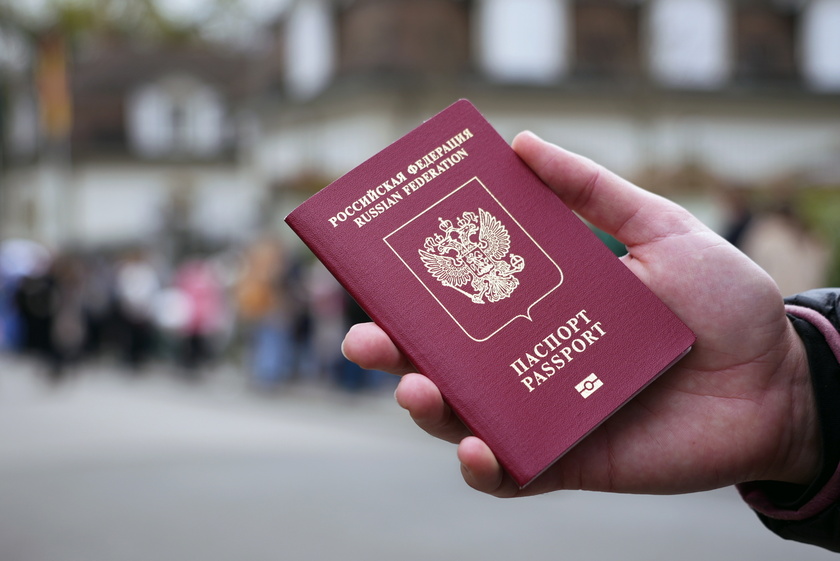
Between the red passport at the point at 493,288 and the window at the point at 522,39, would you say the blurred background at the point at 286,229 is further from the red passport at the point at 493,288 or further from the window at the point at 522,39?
the red passport at the point at 493,288

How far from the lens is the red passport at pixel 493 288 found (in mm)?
2062

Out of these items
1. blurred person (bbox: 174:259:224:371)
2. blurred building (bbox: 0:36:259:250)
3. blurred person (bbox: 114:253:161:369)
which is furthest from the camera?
blurred building (bbox: 0:36:259:250)

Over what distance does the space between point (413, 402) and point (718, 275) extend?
853 mm

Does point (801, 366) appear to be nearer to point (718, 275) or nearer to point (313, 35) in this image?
point (718, 275)

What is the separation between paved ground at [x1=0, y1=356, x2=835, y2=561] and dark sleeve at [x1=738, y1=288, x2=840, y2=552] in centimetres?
298

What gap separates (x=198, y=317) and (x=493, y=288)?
477 inches

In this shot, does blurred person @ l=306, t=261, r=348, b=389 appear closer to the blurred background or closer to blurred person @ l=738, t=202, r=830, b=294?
the blurred background

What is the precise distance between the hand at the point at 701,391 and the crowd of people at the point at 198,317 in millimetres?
8484

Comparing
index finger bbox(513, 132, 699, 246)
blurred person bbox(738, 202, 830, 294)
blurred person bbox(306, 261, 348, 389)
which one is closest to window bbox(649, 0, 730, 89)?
blurred person bbox(306, 261, 348, 389)

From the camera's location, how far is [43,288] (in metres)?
14.1

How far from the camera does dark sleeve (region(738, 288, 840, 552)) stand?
217 cm

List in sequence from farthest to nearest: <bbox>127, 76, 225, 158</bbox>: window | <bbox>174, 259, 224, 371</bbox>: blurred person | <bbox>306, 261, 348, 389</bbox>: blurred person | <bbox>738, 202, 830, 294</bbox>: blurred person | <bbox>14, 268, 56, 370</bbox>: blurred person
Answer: <bbox>127, 76, 225, 158</bbox>: window, <bbox>174, 259, 224, 371</bbox>: blurred person, <bbox>14, 268, 56, 370</bbox>: blurred person, <bbox>306, 261, 348, 389</bbox>: blurred person, <bbox>738, 202, 830, 294</bbox>: blurred person

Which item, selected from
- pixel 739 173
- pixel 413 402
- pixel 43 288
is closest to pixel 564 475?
pixel 413 402

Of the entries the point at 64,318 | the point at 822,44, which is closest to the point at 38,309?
the point at 64,318
